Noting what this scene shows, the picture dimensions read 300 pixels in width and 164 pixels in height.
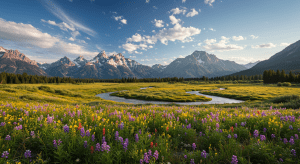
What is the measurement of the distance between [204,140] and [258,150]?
4.64ft

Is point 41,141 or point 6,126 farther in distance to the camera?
point 6,126

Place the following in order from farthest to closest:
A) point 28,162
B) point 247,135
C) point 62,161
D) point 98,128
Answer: point 247,135 < point 98,128 < point 62,161 < point 28,162

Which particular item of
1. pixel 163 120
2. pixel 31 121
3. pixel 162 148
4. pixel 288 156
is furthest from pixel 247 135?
pixel 31 121

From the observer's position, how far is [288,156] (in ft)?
10.2

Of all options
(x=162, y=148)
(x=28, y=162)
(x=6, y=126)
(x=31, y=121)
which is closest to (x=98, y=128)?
(x=28, y=162)

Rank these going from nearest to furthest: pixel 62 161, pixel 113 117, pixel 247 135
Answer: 1. pixel 62 161
2. pixel 247 135
3. pixel 113 117

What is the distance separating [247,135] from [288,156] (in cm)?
148

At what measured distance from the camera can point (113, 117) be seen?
550 centimetres

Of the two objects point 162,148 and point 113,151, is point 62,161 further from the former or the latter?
point 162,148

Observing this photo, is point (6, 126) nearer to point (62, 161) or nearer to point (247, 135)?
point (62, 161)

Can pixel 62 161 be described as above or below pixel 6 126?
below

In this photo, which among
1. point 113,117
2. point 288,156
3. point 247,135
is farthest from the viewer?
point 113,117

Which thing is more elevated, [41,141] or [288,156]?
[41,141]

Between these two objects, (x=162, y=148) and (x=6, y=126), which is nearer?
(x=162, y=148)
